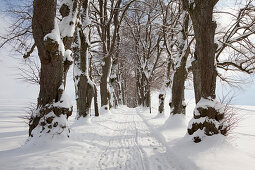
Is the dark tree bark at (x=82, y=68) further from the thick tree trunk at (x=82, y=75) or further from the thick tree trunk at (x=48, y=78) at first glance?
the thick tree trunk at (x=48, y=78)

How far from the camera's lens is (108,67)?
11.5m

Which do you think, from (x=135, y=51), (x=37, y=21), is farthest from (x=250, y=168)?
(x=135, y=51)

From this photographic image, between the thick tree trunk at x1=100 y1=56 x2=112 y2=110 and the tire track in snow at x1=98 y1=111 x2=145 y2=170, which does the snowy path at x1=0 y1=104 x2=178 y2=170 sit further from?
the thick tree trunk at x1=100 y1=56 x2=112 y2=110

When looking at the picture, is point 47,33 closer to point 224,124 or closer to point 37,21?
point 37,21

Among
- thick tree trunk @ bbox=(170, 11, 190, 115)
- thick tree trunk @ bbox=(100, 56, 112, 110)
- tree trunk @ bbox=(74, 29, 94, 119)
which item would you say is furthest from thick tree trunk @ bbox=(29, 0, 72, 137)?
thick tree trunk @ bbox=(100, 56, 112, 110)

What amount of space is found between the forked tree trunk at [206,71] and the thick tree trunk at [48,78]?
3.77 m

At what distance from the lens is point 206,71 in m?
4.13

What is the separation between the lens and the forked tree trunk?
396 centimetres

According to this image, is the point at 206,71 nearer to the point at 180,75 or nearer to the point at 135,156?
the point at 135,156

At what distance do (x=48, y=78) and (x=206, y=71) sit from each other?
175 inches

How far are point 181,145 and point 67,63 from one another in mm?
4108

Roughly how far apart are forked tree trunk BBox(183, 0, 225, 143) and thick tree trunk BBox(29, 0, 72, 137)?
377 centimetres

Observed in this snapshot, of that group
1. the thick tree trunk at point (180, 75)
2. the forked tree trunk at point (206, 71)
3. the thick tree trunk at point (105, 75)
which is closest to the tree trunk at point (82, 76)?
the thick tree trunk at point (105, 75)

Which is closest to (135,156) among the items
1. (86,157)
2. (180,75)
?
(86,157)
